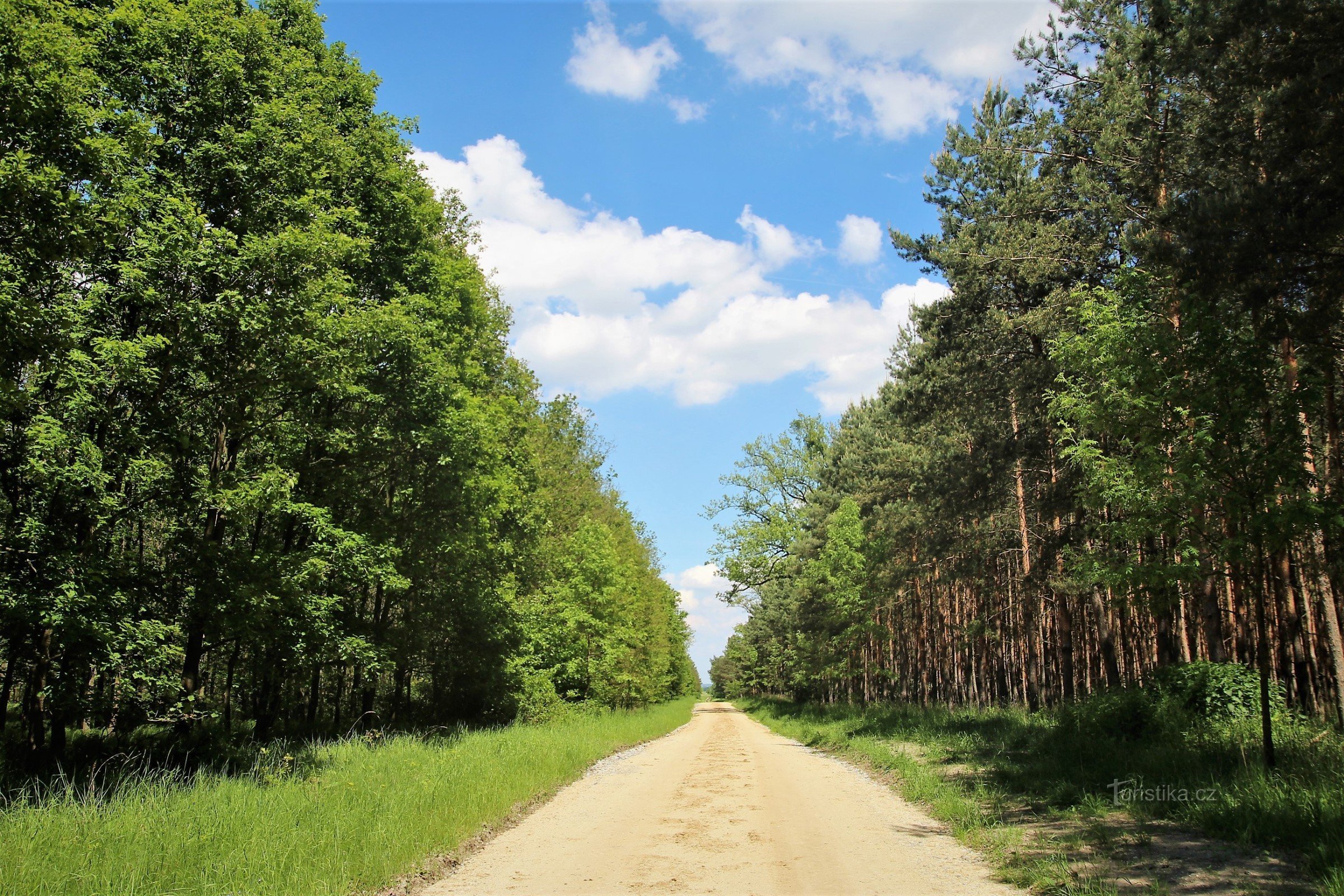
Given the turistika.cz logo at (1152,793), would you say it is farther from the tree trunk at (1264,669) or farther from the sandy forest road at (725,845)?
the sandy forest road at (725,845)

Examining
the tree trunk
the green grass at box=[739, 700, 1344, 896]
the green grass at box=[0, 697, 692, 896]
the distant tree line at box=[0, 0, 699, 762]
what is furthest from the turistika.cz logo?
the distant tree line at box=[0, 0, 699, 762]

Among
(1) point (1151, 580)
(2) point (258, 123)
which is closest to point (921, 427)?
(1) point (1151, 580)

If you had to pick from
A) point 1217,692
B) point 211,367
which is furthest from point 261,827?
point 1217,692

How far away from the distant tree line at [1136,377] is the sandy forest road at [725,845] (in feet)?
16.4

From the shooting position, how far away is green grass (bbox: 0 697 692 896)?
242 inches

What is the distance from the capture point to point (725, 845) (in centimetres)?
862

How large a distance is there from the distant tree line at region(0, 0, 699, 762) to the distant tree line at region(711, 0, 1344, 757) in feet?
43.1

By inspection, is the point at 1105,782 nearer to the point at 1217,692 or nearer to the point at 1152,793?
the point at 1152,793

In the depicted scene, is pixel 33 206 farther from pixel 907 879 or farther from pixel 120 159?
pixel 907 879

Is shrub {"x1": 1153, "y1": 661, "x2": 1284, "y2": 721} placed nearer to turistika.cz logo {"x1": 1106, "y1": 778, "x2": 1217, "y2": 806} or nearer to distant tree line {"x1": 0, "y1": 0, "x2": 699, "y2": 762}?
turistika.cz logo {"x1": 1106, "y1": 778, "x2": 1217, "y2": 806}

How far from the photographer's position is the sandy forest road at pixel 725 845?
6895 mm

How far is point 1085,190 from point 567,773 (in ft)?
54.4

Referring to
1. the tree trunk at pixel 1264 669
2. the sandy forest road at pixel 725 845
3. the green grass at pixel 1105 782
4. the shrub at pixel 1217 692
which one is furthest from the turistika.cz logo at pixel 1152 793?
the shrub at pixel 1217 692

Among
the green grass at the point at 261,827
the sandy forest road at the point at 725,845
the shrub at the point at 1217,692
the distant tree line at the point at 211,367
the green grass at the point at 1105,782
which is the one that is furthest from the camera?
the shrub at the point at 1217,692
